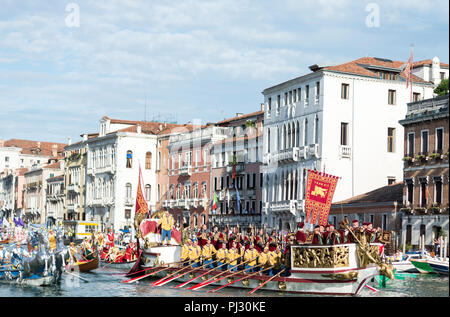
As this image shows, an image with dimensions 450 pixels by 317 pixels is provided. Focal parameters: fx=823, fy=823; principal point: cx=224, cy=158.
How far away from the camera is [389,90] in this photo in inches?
1978

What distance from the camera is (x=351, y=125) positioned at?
49406 mm

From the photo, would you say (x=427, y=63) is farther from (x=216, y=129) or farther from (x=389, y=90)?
(x=216, y=129)

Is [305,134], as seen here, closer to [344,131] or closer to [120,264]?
[344,131]

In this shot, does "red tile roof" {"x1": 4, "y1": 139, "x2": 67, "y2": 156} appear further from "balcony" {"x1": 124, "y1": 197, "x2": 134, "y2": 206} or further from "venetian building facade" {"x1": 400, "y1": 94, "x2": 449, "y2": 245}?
"venetian building facade" {"x1": 400, "y1": 94, "x2": 449, "y2": 245}

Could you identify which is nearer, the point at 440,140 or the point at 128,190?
the point at 440,140

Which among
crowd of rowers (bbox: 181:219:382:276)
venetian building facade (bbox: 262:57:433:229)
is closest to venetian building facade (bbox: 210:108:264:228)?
venetian building facade (bbox: 262:57:433:229)

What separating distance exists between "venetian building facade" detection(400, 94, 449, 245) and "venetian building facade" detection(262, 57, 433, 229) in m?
6.69

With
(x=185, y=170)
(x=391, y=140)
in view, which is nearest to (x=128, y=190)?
(x=185, y=170)

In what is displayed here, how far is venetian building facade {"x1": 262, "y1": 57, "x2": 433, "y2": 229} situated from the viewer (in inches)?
1930

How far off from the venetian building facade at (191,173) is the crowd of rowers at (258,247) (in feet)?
110

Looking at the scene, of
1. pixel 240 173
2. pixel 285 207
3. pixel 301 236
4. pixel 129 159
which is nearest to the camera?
pixel 301 236

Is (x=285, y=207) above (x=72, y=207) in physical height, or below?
above

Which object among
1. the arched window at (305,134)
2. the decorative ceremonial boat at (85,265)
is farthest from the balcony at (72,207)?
the decorative ceremonial boat at (85,265)

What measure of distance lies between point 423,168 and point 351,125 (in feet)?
32.5
